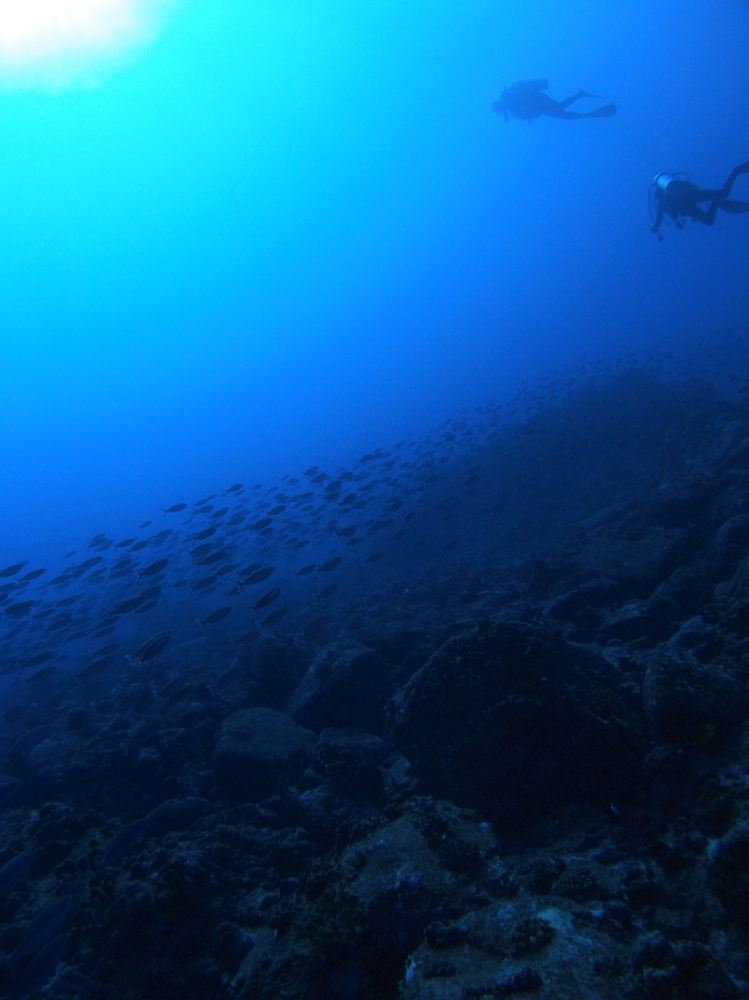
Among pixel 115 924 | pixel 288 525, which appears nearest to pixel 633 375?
pixel 288 525

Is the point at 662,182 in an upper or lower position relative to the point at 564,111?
lower

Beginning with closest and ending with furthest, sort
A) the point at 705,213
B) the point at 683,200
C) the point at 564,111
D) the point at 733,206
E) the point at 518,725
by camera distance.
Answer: the point at 518,725 < the point at 705,213 < the point at 733,206 < the point at 683,200 < the point at 564,111

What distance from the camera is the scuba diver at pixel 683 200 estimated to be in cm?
1570

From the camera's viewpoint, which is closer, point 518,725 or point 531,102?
point 518,725

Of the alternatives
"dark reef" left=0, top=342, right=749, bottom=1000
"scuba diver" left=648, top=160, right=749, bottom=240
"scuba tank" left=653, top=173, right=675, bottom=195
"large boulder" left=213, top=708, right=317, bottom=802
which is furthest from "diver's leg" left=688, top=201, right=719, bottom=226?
"large boulder" left=213, top=708, right=317, bottom=802

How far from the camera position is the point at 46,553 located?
14312cm

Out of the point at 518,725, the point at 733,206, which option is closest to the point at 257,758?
the point at 518,725

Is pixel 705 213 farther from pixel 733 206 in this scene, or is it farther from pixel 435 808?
pixel 435 808

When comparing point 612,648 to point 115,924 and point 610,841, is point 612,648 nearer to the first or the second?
point 610,841

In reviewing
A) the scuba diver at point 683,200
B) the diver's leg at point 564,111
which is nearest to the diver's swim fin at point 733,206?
the scuba diver at point 683,200

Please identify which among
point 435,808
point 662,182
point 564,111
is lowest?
point 435,808

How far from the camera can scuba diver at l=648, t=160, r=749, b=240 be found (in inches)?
618

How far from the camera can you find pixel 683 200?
16656 mm

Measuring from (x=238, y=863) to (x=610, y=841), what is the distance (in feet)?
14.7
